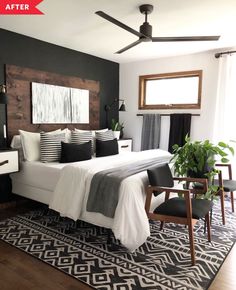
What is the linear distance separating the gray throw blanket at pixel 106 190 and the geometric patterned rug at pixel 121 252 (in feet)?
1.32

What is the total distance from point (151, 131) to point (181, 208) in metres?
2.85

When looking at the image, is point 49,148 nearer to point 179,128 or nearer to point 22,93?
point 22,93

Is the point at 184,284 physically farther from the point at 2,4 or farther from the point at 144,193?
the point at 2,4

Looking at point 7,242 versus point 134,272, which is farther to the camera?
point 7,242

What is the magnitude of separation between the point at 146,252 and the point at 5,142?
241 centimetres

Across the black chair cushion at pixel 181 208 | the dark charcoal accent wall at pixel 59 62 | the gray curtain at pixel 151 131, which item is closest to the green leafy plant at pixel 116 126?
the dark charcoal accent wall at pixel 59 62

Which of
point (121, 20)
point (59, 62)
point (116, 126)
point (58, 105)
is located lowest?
point (116, 126)

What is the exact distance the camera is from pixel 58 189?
282cm

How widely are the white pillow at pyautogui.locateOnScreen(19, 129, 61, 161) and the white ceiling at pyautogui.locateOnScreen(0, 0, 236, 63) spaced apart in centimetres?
145

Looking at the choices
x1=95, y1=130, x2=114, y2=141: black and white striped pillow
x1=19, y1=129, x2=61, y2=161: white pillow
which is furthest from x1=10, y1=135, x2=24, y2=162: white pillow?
x1=95, y1=130, x2=114, y2=141: black and white striped pillow

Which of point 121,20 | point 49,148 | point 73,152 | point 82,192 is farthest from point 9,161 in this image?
point 121,20

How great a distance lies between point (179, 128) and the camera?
183 inches

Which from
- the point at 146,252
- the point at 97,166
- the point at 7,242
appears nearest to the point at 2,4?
the point at 97,166

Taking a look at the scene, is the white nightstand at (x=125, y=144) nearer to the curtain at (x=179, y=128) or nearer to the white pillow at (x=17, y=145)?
the curtain at (x=179, y=128)
